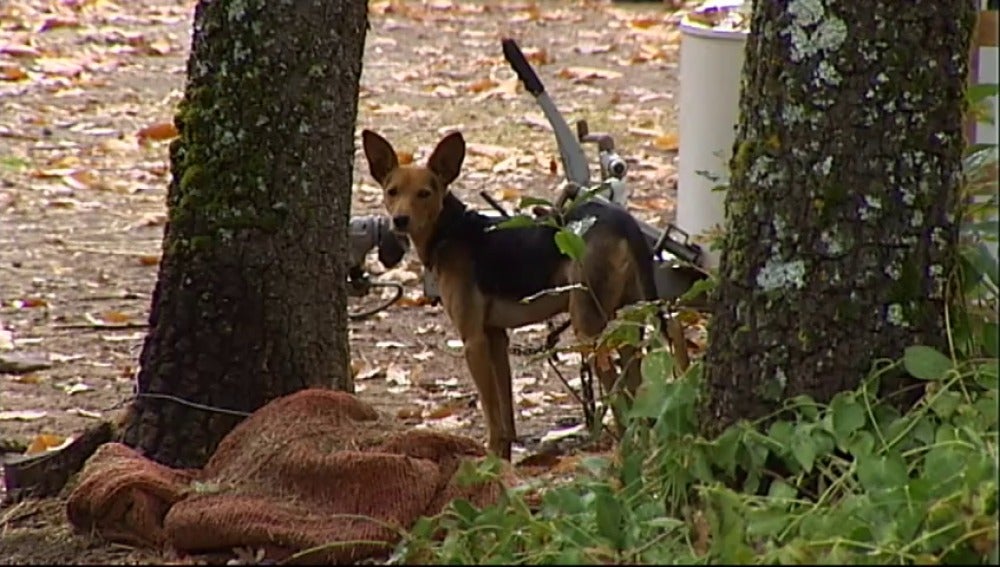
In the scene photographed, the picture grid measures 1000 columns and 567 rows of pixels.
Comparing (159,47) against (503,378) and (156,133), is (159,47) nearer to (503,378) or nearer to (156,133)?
(156,133)

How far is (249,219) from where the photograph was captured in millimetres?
5293

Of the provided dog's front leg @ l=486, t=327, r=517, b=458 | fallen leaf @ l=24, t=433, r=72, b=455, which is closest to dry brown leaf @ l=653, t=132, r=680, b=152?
dog's front leg @ l=486, t=327, r=517, b=458

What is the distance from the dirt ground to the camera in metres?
7.20

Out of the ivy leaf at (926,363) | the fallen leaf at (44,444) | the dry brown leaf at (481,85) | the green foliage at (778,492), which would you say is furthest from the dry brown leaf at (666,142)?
the ivy leaf at (926,363)

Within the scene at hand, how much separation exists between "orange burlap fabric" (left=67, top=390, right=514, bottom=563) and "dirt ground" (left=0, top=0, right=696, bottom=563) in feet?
0.41

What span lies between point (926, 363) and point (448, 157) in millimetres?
2995

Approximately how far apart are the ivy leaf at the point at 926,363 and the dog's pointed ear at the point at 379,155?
9.77 feet

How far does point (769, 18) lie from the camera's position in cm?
406

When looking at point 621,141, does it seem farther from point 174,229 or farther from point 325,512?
point 325,512

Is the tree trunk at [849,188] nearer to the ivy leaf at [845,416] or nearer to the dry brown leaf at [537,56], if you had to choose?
the ivy leaf at [845,416]

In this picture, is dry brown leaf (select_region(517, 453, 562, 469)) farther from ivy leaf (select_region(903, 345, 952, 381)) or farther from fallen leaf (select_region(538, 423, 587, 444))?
ivy leaf (select_region(903, 345, 952, 381))

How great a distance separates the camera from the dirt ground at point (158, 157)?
283 inches

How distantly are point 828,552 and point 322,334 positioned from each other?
228 centimetres

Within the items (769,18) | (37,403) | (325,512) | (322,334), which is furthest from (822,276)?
(37,403)
